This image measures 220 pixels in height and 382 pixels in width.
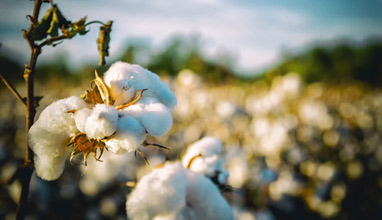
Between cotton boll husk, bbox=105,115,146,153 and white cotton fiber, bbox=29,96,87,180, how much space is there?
4.0 inches

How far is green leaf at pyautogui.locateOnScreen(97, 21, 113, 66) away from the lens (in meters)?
0.54

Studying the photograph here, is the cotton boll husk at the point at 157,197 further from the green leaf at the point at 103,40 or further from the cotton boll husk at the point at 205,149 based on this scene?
the green leaf at the point at 103,40

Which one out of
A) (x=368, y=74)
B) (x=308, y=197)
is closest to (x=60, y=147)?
(x=308, y=197)

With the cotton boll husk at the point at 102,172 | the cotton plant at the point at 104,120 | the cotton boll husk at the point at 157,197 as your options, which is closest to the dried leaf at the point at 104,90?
the cotton plant at the point at 104,120

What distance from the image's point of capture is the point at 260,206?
6.22 ft

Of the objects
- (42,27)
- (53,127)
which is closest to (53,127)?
(53,127)

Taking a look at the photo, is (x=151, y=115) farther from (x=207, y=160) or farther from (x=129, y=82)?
(x=207, y=160)

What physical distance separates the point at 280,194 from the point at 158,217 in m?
2.14

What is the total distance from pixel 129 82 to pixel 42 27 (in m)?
0.23

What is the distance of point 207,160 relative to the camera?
0.75 m

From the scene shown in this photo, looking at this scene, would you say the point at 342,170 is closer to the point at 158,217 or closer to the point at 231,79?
the point at 231,79

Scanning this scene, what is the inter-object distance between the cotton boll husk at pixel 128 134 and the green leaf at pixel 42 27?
268 mm

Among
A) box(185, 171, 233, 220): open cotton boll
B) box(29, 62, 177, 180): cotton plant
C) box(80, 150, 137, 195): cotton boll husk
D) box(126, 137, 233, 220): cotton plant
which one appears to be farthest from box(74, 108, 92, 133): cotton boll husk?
box(80, 150, 137, 195): cotton boll husk

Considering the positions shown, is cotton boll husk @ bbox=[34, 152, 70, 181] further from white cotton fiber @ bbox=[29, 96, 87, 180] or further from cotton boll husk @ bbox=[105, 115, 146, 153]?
cotton boll husk @ bbox=[105, 115, 146, 153]
